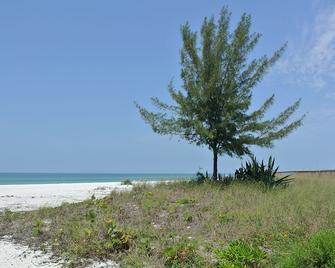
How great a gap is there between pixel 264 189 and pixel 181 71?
7.45 metres

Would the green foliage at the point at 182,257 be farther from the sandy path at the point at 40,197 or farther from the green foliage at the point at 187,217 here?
the sandy path at the point at 40,197

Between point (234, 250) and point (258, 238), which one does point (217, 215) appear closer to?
point (258, 238)

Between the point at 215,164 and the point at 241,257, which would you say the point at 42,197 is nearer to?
the point at 215,164

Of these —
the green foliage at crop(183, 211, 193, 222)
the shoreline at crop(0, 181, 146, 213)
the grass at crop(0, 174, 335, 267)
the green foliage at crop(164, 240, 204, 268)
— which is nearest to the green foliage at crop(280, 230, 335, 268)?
the grass at crop(0, 174, 335, 267)

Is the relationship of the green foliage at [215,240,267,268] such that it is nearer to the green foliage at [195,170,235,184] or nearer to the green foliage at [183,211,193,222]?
the green foliage at [183,211,193,222]

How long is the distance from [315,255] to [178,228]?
4174 millimetres

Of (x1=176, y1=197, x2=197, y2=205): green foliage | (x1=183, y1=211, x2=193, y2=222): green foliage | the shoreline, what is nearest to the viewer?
(x1=183, y1=211, x2=193, y2=222): green foliage

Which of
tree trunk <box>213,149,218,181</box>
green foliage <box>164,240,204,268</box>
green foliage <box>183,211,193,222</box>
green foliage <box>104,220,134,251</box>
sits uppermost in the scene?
tree trunk <box>213,149,218,181</box>

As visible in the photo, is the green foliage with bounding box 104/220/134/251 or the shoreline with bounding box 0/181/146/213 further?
the shoreline with bounding box 0/181/146/213

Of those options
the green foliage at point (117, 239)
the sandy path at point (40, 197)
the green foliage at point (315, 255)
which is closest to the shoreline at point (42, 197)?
the sandy path at point (40, 197)

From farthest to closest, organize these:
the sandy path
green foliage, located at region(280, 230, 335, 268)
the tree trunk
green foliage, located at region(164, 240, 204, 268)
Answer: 1. the tree trunk
2. the sandy path
3. green foliage, located at region(164, 240, 204, 268)
4. green foliage, located at region(280, 230, 335, 268)

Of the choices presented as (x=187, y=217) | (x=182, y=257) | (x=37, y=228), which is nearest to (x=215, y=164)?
(x=187, y=217)

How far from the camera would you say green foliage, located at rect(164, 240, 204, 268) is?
8070 millimetres

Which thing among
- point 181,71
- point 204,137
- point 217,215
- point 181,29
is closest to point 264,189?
point 204,137
